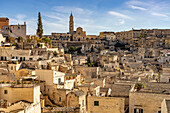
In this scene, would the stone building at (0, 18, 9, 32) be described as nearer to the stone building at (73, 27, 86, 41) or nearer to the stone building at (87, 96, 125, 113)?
the stone building at (73, 27, 86, 41)

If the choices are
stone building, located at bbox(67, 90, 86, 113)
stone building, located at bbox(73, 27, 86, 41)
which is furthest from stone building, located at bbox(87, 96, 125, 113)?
stone building, located at bbox(73, 27, 86, 41)

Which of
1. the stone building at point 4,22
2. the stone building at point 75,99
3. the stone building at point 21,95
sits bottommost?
the stone building at point 75,99

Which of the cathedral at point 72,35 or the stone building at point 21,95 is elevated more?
the cathedral at point 72,35

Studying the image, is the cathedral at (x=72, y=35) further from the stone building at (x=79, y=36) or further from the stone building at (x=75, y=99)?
the stone building at (x=75, y=99)

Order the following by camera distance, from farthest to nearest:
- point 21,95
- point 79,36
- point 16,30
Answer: point 79,36, point 16,30, point 21,95

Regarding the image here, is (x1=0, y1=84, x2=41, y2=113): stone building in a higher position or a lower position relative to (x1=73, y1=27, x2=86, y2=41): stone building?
lower

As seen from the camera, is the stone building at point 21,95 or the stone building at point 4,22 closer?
the stone building at point 21,95

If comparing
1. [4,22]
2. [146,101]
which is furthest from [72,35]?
[146,101]

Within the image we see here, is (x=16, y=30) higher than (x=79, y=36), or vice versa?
(x=79, y=36)

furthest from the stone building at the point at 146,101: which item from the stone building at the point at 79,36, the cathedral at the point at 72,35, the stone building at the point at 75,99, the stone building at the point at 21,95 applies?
the stone building at the point at 79,36

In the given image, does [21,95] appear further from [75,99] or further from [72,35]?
[72,35]

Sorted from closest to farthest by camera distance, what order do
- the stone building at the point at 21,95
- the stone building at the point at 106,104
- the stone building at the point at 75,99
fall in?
the stone building at the point at 21,95 < the stone building at the point at 106,104 < the stone building at the point at 75,99

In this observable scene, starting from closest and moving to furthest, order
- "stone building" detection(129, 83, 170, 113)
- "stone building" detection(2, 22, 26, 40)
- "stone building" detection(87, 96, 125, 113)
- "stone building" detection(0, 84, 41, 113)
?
"stone building" detection(0, 84, 41, 113), "stone building" detection(129, 83, 170, 113), "stone building" detection(87, 96, 125, 113), "stone building" detection(2, 22, 26, 40)

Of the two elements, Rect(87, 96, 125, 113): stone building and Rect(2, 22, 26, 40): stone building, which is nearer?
Rect(87, 96, 125, 113): stone building
